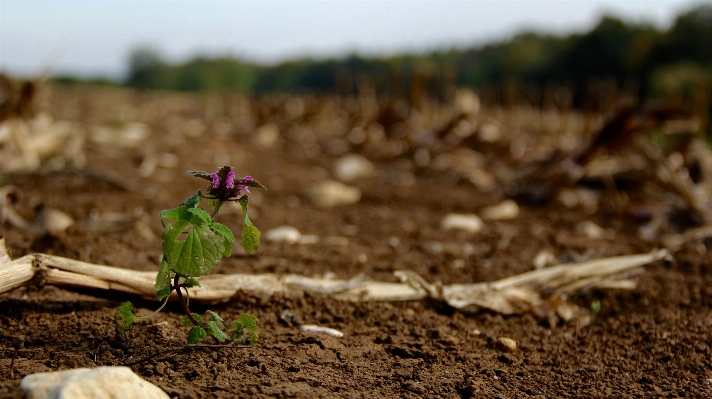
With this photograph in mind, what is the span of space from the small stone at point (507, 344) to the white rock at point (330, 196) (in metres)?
2.66

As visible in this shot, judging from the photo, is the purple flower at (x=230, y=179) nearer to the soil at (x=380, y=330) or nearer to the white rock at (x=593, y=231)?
the soil at (x=380, y=330)

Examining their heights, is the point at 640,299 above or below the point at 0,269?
below

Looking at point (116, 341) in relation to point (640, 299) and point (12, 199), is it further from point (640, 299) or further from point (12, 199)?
point (640, 299)

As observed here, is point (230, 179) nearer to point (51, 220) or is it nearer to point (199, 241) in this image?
point (199, 241)

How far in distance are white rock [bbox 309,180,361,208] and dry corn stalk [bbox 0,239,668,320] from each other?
7.58 feet

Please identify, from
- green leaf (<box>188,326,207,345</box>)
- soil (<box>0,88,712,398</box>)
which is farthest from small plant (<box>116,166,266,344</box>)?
soil (<box>0,88,712,398</box>)

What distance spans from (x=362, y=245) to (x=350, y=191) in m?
1.73

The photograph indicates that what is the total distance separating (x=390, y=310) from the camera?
193 centimetres

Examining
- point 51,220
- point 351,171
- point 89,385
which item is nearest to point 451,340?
point 89,385

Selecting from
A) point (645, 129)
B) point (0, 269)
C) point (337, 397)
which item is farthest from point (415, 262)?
point (645, 129)

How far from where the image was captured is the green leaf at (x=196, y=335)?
1.41 m

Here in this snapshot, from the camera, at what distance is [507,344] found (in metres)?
1.73

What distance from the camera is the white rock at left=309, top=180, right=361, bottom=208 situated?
438 centimetres

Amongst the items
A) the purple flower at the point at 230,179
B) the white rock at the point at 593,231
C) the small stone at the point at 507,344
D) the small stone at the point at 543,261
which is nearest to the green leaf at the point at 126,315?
the purple flower at the point at 230,179
